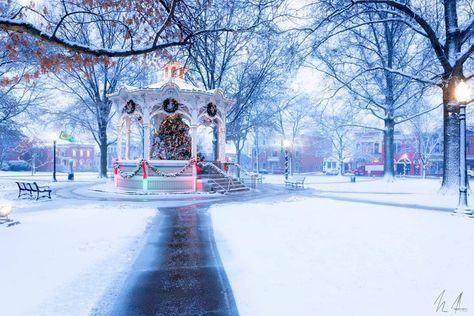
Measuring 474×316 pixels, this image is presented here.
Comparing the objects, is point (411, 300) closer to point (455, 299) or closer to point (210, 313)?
point (455, 299)

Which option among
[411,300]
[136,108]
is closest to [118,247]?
[411,300]

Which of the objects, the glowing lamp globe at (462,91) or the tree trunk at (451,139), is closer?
the glowing lamp globe at (462,91)

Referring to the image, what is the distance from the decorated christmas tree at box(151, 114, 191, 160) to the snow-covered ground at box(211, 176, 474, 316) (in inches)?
518

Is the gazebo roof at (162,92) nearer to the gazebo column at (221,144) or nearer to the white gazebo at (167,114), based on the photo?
the white gazebo at (167,114)

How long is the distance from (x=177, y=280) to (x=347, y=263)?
125 inches

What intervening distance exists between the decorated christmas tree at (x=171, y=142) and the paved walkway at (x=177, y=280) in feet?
48.2

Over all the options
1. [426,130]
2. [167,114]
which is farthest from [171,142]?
[426,130]

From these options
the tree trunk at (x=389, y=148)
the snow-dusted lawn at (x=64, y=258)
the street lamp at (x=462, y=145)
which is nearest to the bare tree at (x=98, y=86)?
the snow-dusted lawn at (x=64, y=258)

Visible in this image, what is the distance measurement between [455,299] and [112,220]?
9521 millimetres

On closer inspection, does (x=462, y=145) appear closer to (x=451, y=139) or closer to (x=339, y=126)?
(x=451, y=139)

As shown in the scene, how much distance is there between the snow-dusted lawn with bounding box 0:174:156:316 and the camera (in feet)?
15.3

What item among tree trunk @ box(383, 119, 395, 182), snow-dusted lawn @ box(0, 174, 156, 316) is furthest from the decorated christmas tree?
tree trunk @ box(383, 119, 395, 182)

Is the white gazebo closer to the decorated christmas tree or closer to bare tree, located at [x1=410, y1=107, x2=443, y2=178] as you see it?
the decorated christmas tree

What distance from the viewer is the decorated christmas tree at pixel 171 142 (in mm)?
23703
